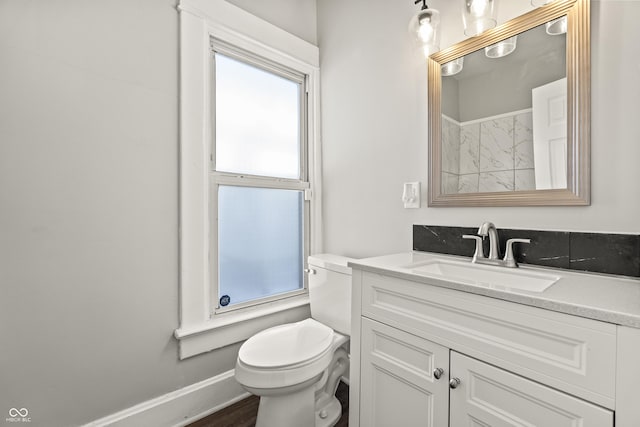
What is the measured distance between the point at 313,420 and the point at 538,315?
1.06 meters

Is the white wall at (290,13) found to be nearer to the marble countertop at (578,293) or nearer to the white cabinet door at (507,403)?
the marble countertop at (578,293)

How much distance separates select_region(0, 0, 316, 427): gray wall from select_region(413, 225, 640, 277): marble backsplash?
146 centimetres

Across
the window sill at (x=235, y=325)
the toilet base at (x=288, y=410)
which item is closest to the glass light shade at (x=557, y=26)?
the toilet base at (x=288, y=410)

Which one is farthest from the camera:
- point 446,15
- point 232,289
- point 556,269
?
point 232,289

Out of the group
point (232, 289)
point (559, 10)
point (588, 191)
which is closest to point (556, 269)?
point (588, 191)

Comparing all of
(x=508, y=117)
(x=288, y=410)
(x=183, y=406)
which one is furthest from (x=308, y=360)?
(x=508, y=117)

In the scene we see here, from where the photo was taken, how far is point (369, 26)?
5.58ft

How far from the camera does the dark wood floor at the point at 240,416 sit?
1434mm

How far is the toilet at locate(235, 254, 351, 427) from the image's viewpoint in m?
1.16

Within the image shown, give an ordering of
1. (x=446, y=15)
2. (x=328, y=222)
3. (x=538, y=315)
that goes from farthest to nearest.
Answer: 1. (x=328, y=222)
2. (x=446, y=15)
3. (x=538, y=315)

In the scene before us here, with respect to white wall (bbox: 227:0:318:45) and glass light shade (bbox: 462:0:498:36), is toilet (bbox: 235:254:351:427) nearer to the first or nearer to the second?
glass light shade (bbox: 462:0:498:36)

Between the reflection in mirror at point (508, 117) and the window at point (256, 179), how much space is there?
97cm

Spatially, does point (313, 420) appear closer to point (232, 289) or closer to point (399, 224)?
point (232, 289)

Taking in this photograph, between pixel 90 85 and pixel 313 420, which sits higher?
pixel 90 85
